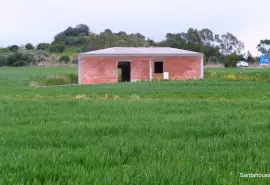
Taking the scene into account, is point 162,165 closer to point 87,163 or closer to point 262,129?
point 87,163

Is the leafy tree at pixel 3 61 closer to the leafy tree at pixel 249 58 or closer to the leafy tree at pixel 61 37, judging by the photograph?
the leafy tree at pixel 61 37

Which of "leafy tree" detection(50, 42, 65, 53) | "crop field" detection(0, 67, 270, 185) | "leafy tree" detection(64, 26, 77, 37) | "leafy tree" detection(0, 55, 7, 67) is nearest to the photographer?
"crop field" detection(0, 67, 270, 185)

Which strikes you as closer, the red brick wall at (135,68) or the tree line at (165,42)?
the red brick wall at (135,68)

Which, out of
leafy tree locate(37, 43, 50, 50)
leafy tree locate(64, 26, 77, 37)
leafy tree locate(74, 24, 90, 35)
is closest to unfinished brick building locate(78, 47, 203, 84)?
leafy tree locate(37, 43, 50, 50)

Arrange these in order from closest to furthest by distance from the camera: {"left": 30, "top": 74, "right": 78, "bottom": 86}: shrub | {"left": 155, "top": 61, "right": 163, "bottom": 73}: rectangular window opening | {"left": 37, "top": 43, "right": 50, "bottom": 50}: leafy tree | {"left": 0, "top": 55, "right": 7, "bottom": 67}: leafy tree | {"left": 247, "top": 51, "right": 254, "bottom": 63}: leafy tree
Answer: {"left": 30, "top": 74, "right": 78, "bottom": 86}: shrub
{"left": 155, "top": 61, "right": 163, "bottom": 73}: rectangular window opening
{"left": 0, "top": 55, "right": 7, "bottom": 67}: leafy tree
{"left": 247, "top": 51, "right": 254, "bottom": 63}: leafy tree
{"left": 37, "top": 43, "right": 50, "bottom": 50}: leafy tree

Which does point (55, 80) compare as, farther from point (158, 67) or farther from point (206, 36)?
point (206, 36)

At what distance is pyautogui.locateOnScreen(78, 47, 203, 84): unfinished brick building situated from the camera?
47.9 meters

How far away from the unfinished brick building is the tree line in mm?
53590

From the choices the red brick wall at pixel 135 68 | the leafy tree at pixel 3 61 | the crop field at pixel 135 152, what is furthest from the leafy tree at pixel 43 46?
the crop field at pixel 135 152

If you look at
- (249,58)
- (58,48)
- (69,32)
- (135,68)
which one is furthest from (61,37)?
(135,68)

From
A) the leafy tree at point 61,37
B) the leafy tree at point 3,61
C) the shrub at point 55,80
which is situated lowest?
the shrub at point 55,80

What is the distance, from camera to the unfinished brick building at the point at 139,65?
1885 inches

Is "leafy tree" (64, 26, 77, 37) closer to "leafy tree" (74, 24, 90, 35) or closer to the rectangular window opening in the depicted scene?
"leafy tree" (74, 24, 90, 35)

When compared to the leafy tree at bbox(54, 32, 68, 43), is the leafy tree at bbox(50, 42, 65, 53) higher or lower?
lower
